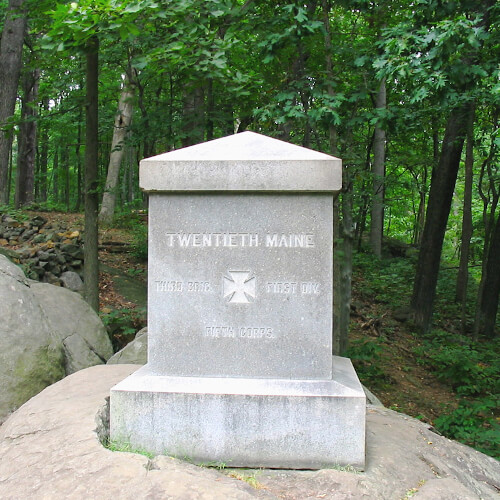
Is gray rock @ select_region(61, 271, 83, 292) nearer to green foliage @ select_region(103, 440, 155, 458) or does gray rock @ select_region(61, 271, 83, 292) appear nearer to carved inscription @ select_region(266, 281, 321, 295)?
green foliage @ select_region(103, 440, 155, 458)

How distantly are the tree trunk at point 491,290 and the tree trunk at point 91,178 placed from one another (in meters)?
8.28

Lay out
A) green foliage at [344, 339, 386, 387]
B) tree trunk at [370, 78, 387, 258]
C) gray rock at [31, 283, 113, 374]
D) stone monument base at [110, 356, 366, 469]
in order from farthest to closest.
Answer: tree trunk at [370, 78, 387, 258] < green foliage at [344, 339, 386, 387] < gray rock at [31, 283, 113, 374] < stone monument base at [110, 356, 366, 469]

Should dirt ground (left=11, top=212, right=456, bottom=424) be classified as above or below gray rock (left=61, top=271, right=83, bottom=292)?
below

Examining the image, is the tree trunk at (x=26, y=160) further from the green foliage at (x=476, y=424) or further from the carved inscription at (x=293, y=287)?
the carved inscription at (x=293, y=287)

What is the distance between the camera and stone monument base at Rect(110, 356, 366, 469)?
326cm

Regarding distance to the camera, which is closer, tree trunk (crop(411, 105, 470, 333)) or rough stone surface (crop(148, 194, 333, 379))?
rough stone surface (crop(148, 194, 333, 379))

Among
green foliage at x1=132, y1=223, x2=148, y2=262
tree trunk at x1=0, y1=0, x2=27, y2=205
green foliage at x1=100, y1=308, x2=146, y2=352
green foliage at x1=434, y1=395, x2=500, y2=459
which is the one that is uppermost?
tree trunk at x1=0, y1=0, x2=27, y2=205

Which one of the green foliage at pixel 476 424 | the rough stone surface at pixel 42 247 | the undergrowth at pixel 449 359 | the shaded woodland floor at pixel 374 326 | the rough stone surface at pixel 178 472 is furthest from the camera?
the rough stone surface at pixel 42 247

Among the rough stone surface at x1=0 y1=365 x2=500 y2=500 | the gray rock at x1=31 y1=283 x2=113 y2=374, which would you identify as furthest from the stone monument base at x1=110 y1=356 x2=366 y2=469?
the gray rock at x1=31 y1=283 x2=113 y2=374

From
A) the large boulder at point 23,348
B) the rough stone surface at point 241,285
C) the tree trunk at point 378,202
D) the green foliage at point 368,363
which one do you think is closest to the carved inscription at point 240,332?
the rough stone surface at point 241,285

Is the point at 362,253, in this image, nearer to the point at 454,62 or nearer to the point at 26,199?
the point at 26,199

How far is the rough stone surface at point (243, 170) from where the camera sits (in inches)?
134

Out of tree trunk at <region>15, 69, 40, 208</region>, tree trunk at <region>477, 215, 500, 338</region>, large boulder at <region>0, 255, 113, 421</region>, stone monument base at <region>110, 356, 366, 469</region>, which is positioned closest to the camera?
stone monument base at <region>110, 356, 366, 469</region>

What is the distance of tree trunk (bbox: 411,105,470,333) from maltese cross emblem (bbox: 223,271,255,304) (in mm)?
8557
